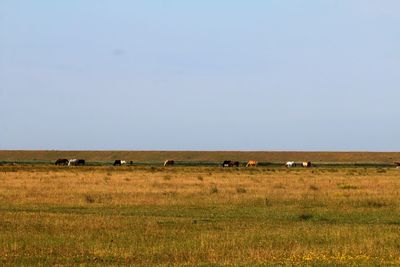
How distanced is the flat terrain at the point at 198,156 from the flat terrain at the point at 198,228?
144441mm

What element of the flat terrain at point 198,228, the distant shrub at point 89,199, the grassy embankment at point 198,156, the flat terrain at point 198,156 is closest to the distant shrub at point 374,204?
the flat terrain at point 198,228

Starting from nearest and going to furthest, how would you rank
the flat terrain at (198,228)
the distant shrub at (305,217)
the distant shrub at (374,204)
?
the flat terrain at (198,228), the distant shrub at (305,217), the distant shrub at (374,204)

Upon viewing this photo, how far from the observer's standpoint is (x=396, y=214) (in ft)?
91.5

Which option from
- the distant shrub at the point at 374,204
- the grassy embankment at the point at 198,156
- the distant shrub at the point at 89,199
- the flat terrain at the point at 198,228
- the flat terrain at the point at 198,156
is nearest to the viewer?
the flat terrain at the point at 198,228

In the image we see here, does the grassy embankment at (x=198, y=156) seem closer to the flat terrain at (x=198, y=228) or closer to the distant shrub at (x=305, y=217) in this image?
the flat terrain at (x=198, y=228)

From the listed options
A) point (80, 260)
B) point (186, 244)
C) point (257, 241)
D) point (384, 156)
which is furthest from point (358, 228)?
point (384, 156)

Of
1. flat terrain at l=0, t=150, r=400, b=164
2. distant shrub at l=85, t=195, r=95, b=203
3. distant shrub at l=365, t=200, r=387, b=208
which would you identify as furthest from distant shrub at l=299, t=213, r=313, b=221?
flat terrain at l=0, t=150, r=400, b=164

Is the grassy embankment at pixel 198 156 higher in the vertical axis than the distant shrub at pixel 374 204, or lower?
higher

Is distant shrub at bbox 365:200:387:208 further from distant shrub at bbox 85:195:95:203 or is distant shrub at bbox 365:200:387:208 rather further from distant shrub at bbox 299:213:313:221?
distant shrub at bbox 85:195:95:203

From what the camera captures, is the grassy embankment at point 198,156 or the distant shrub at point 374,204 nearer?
the distant shrub at point 374,204

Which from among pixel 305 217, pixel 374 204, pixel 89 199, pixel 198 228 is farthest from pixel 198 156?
pixel 198 228

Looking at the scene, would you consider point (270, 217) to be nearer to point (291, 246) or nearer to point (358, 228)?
point (358, 228)

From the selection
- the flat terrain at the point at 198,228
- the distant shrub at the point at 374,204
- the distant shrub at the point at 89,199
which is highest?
the distant shrub at the point at 89,199

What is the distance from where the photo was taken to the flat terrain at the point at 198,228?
16406mm
